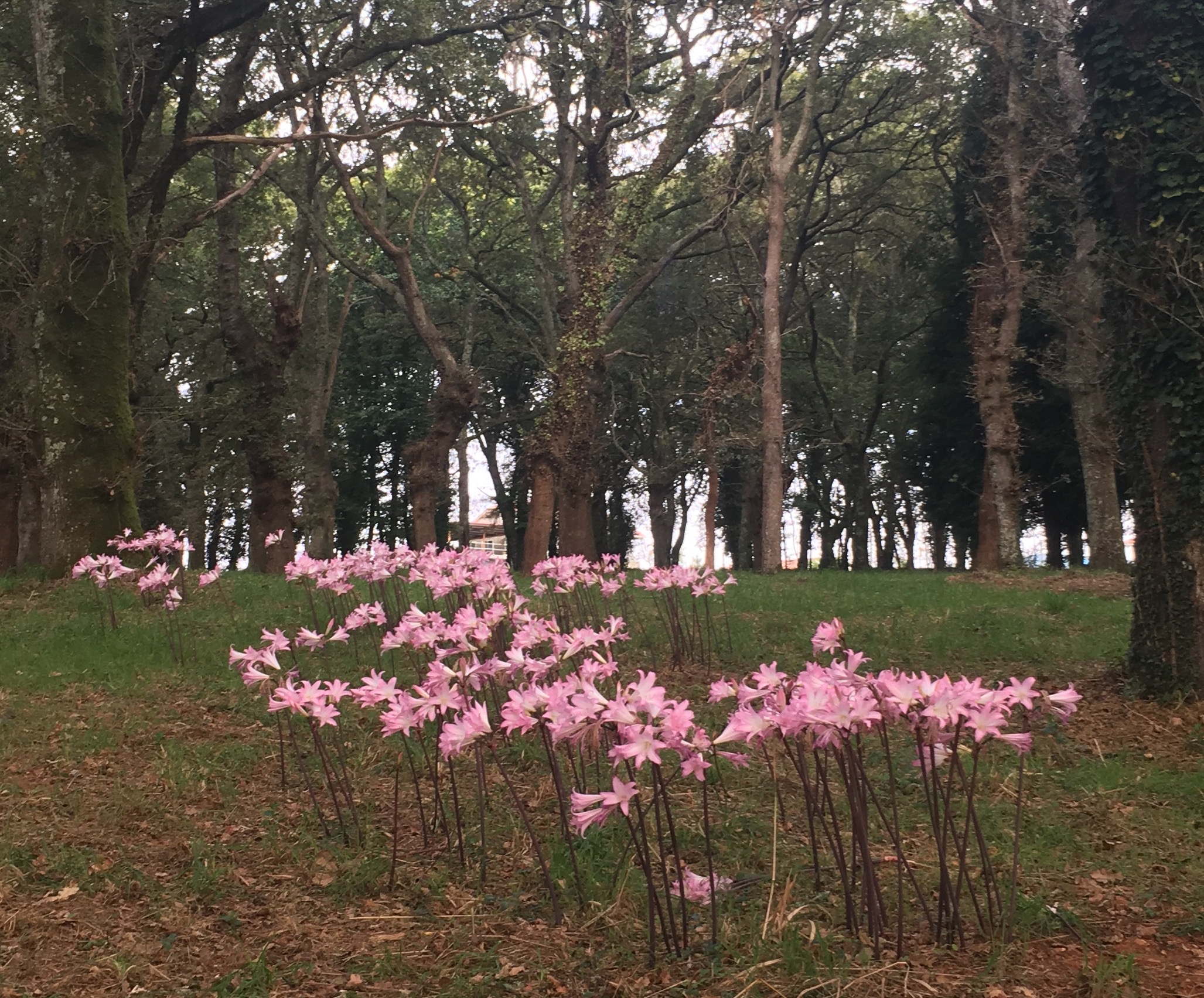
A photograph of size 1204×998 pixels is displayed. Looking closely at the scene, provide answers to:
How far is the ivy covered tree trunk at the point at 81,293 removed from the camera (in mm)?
10367

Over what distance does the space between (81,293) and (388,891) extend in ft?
30.4

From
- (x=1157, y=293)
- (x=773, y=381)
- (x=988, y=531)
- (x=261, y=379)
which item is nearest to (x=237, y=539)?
(x=261, y=379)

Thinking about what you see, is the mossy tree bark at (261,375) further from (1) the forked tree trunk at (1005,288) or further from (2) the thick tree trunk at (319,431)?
(1) the forked tree trunk at (1005,288)

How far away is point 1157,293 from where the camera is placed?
662 centimetres

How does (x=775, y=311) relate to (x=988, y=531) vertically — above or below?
above

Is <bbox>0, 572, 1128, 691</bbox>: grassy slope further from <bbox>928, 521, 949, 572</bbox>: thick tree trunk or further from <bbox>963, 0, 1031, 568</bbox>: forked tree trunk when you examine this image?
<bbox>928, 521, 949, 572</bbox>: thick tree trunk

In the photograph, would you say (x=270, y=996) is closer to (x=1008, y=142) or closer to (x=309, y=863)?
(x=309, y=863)

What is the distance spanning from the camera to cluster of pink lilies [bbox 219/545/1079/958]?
289cm

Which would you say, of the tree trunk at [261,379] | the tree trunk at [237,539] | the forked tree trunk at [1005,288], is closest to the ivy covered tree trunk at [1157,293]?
the forked tree trunk at [1005,288]

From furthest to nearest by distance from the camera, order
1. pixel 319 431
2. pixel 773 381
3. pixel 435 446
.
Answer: pixel 319 431, pixel 773 381, pixel 435 446

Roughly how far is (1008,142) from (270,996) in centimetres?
1949

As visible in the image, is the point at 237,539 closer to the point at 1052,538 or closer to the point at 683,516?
the point at 683,516

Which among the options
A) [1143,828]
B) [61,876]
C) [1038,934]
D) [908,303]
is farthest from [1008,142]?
[61,876]

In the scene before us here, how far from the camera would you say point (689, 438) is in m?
31.5
